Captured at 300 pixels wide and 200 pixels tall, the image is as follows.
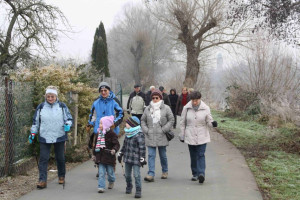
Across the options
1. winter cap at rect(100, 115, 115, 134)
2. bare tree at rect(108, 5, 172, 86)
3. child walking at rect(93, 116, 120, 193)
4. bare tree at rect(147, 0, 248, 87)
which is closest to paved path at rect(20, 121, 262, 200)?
child walking at rect(93, 116, 120, 193)

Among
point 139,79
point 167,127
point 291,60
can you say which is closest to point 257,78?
point 291,60

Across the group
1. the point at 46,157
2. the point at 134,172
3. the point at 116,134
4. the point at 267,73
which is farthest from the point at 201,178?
the point at 267,73

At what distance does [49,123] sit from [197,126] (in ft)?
8.80

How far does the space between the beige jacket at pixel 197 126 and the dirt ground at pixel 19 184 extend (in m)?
2.73

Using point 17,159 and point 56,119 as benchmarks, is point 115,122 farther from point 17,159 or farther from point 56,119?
point 17,159

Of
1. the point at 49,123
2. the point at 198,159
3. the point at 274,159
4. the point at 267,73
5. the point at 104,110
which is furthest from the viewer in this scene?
the point at 267,73

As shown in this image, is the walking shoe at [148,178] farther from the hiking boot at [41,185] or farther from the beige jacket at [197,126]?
the hiking boot at [41,185]

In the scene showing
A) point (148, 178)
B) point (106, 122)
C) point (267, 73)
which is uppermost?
point (267, 73)

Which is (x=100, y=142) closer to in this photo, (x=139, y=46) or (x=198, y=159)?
(x=198, y=159)

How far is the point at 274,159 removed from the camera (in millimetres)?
10461

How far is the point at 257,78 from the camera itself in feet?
81.8

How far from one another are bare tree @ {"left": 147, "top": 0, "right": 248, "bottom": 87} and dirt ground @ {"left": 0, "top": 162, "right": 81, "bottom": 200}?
64.0 feet

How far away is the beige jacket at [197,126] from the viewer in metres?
7.67

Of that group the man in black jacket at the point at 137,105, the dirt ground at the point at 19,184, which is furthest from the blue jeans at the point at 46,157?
the man in black jacket at the point at 137,105
